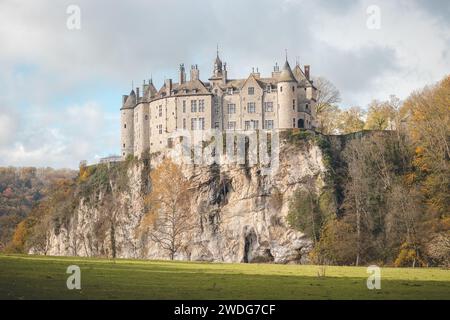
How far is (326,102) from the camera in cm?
10569

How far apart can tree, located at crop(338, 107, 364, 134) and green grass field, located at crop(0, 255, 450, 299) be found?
221 ft

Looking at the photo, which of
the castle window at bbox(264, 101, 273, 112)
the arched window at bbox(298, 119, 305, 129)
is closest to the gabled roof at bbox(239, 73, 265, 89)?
the castle window at bbox(264, 101, 273, 112)

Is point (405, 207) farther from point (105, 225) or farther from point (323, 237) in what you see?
point (105, 225)

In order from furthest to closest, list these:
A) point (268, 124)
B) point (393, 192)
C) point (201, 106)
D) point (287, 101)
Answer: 1. point (201, 106)
2. point (268, 124)
3. point (287, 101)
4. point (393, 192)

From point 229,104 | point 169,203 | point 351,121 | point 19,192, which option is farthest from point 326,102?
point 19,192

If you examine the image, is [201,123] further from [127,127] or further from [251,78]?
[127,127]

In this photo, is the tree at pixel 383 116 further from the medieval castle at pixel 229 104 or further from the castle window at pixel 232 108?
the castle window at pixel 232 108

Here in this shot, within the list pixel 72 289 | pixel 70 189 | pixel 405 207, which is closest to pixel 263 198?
pixel 405 207

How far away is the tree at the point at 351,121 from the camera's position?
102 meters

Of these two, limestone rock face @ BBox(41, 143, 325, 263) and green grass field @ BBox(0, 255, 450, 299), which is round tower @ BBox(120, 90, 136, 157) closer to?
limestone rock face @ BBox(41, 143, 325, 263)

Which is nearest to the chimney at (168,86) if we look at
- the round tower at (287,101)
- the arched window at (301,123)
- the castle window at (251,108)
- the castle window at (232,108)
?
the castle window at (232,108)

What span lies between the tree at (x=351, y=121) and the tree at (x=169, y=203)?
85.4ft

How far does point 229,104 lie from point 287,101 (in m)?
7.92

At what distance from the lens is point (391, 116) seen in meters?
98.5
